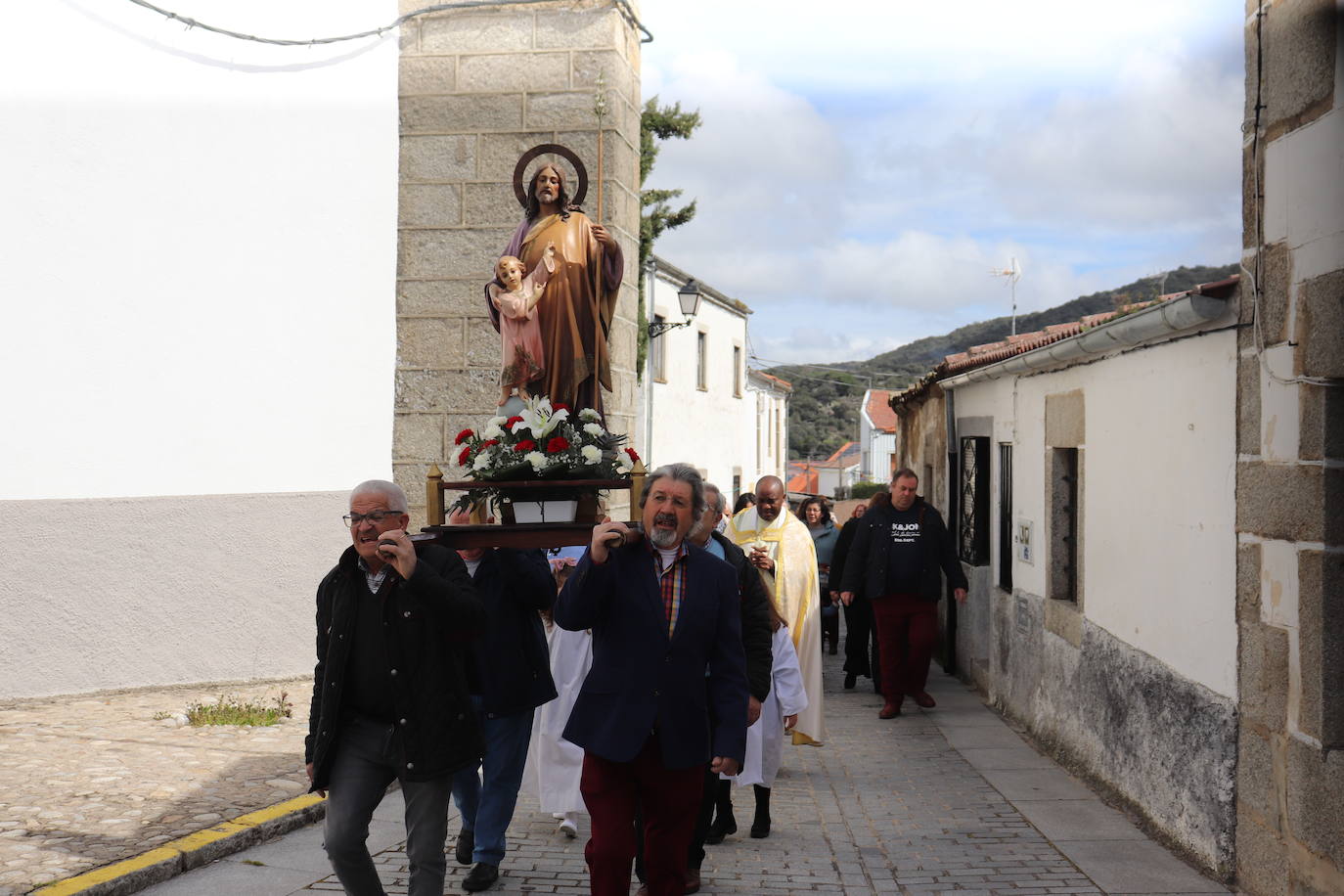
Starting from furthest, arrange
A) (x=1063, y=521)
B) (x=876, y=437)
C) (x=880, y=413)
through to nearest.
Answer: (x=880, y=413), (x=876, y=437), (x=1063, y=521)

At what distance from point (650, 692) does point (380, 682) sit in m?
0.87

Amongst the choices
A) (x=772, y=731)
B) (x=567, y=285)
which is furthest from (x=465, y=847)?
(x=567, y=285)

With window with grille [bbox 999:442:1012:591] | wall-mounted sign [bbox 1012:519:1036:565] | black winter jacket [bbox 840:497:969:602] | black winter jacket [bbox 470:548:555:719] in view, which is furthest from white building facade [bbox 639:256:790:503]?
black winter jacket [bbox 470:548:555:719]

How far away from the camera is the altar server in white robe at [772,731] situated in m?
6.48

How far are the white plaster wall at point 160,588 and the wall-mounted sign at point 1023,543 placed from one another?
5275 mm

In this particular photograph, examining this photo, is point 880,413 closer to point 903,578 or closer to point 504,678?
point 903,578

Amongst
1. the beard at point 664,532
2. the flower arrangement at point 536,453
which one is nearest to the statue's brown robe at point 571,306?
the flower arrangement at point 536,453

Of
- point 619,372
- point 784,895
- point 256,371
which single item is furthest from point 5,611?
point 784,895

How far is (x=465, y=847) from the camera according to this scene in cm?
602

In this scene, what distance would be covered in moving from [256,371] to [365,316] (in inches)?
38.6

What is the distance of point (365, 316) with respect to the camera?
1080cm

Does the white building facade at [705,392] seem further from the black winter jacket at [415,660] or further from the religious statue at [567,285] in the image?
the black winter jacket at [415,660]

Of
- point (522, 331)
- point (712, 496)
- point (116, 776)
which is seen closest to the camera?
point (712, 496)

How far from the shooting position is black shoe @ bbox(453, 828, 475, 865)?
602 centimetres
